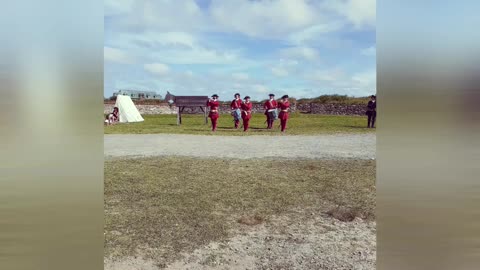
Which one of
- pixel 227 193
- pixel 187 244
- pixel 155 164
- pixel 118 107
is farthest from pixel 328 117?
pixel 187 244

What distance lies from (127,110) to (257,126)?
501 centimetres

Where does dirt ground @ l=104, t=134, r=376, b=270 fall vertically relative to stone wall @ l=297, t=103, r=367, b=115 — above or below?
below

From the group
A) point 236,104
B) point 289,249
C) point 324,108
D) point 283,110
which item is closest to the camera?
point 289,249

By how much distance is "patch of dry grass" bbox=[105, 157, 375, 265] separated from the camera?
2.88m

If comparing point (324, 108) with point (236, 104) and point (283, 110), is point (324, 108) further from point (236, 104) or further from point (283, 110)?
point (236, 104)

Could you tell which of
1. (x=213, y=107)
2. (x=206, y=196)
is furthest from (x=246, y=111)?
(x=206, y=196)

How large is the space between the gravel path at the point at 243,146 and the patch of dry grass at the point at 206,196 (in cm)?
65

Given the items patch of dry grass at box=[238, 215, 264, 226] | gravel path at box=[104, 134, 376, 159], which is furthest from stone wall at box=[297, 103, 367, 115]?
patch of dry grass at box=[238, 215, 264, 226]

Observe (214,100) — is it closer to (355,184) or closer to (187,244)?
(355,184)

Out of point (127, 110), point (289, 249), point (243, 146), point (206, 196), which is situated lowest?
point (289, 249)

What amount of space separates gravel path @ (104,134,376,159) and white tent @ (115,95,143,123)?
3.49m

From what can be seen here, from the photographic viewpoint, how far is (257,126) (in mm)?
11609

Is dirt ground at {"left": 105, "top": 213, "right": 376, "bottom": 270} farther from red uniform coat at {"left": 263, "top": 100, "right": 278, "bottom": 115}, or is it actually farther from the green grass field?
red uniform coat at {"left": 263, "top": 100, "right": 278, "bottom": 115}

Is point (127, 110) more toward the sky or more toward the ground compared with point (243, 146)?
more toward the sky
